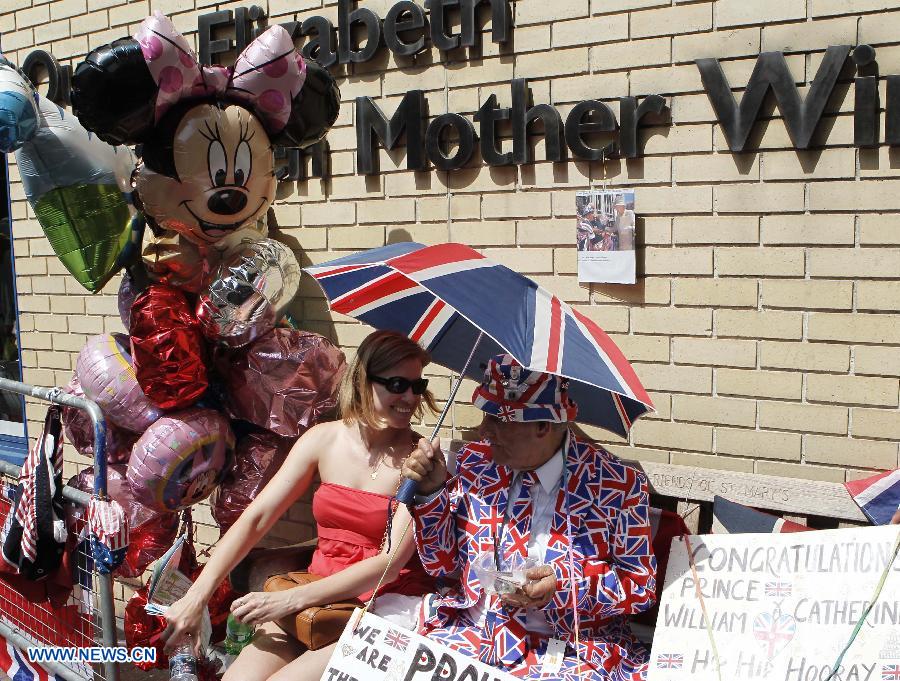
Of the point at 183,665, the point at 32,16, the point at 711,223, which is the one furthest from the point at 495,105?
the point at 32,16

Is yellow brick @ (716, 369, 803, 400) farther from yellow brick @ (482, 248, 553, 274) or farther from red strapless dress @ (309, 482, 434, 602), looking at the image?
red strapless dress @ (309, 482, 434, 602)

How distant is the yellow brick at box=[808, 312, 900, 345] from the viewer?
2945 mm

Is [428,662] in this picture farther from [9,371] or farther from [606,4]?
[9,371]

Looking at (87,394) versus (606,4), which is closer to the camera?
(606,4)

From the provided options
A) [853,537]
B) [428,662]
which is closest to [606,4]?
[853,537]

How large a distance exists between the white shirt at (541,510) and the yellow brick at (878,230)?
1232mm

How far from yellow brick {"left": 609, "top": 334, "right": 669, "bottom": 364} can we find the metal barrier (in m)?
1.88

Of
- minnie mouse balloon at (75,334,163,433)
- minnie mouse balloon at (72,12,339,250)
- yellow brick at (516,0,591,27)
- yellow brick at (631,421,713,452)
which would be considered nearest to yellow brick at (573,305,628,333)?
yellow brick at (631,421,713,452)

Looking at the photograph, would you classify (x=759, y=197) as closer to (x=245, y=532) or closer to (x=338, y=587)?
(x=338, y=587)

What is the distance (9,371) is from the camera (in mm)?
5812

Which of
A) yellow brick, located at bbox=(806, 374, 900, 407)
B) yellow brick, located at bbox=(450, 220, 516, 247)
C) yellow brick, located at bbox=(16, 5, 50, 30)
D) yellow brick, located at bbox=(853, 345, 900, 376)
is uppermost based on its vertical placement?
yellow brick, located at bbox=(16, 5, 50, 30)

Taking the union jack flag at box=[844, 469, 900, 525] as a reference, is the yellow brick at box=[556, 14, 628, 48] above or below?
above

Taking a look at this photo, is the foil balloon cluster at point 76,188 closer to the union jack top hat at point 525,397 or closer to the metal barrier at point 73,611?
the metal barrier at point 73,611

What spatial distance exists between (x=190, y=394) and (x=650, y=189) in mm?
1889
